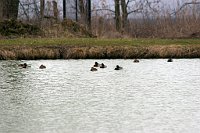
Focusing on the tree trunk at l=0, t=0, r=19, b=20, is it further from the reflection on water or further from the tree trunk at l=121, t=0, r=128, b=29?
the reflection on water

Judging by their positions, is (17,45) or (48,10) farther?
(48,10)

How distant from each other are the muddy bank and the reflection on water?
1.89m

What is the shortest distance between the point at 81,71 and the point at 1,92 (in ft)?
10.4

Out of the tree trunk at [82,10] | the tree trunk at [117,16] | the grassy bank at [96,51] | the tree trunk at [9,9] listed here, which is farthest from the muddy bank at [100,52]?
the tree trunk at [117,16]

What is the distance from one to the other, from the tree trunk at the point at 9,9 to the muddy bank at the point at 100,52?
22.5 feet

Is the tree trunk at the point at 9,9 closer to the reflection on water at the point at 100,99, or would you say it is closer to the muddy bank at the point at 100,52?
the muddy bank at the point at 100,52

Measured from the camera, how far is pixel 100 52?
1552cm

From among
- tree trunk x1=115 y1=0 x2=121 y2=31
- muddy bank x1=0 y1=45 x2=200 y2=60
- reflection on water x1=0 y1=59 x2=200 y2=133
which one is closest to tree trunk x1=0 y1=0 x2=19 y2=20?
tree trunk x1=115 y1=0 x2=121 y2=31

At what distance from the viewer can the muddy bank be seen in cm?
1533

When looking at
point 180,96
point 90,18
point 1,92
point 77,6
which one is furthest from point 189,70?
point 77,6

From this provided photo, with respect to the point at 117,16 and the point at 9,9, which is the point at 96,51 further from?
the point at 117,16

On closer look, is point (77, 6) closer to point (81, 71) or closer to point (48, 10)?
point (48, 10)

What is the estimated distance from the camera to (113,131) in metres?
6.62

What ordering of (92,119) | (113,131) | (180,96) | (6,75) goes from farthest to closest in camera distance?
1. (6,75)
2. (180,96)
3. (92,119)
4. (113,131)
